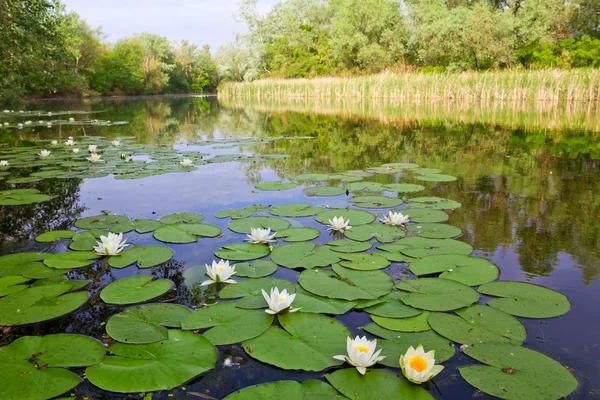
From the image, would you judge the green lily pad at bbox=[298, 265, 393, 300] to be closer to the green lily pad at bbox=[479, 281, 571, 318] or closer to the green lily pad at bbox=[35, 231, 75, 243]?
the green lily pad at bbox=[479, 281, 571, 318]

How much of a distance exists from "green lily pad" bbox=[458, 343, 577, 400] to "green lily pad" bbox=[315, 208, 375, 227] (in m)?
1.50

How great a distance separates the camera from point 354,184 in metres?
4.06

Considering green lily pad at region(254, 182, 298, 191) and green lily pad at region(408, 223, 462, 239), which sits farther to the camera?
green lily pad at region(254, 182, 298, 191)

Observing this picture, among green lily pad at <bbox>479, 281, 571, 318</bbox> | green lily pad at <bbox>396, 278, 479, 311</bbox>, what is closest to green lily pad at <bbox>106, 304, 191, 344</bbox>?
green lily pad at <bbox>396, 278, 479, 311</bbox>

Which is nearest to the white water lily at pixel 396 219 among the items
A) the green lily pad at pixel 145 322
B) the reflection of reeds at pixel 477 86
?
the green lily pad at pixel 145 322

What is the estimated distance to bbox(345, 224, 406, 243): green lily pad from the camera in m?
2.61

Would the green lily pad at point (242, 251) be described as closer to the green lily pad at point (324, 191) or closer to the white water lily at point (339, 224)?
the white water lily at point (339, 224)

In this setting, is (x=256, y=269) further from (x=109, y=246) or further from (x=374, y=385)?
(x=374, y=385)

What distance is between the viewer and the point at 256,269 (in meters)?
2.21

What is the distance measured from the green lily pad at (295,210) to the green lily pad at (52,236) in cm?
145

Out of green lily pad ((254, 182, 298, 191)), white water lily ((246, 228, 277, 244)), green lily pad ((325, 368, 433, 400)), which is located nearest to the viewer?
green lily pad ((325, 368, 433, 400))

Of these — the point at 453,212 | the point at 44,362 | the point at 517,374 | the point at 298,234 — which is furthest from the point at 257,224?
the point at 517,374

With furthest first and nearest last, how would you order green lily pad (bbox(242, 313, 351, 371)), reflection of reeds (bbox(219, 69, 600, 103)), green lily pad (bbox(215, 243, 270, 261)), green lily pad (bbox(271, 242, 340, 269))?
reflection of reeds (bbox(219, 69, 600, 103))
green lily pad (bbox(215, 243, 270, 261))
green lily pad (bbox(271, 242, 340, 269))
green lily pad (bbox(242, 313, 351, 371))

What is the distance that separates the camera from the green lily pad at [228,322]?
158 cm
